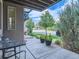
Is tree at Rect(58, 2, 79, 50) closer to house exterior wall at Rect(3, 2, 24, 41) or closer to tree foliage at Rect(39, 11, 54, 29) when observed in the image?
tree foliage at Rect(39, 11, 54, 29)

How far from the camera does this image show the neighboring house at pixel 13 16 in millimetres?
9045

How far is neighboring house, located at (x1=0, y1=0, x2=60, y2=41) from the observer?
9.05 meters

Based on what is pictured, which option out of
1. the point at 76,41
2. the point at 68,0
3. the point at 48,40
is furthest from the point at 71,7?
the point at 48,40

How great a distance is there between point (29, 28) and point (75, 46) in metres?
10.4

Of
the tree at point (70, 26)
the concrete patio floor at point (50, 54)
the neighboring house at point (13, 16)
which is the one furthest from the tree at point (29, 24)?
the concrete patio floor at point (50, 54)

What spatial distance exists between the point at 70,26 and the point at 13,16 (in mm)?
3483

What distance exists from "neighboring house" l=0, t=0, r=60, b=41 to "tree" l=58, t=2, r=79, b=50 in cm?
114

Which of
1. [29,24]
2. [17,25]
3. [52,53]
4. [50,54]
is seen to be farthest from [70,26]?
[29,24]

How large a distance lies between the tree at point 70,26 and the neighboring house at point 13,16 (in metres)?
1.14

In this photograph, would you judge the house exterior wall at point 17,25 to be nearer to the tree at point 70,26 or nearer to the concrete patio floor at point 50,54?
the concrete patio floor at point 50,54

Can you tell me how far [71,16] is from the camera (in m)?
8.04

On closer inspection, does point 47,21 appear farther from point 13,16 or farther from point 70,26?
point 70,26

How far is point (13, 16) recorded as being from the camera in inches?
391

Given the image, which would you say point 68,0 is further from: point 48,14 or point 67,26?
point 48,14
